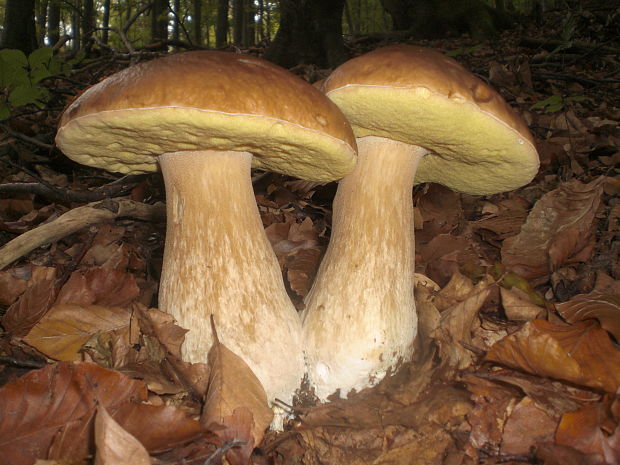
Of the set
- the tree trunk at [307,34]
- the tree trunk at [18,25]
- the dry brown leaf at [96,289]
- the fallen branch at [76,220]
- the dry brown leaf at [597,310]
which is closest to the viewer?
the dry brown leaf at [597,310]

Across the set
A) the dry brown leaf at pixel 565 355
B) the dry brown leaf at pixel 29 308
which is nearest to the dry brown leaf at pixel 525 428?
the dry brown leaf at pixel 565 355

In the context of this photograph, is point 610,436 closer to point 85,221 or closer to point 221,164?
point 221,164

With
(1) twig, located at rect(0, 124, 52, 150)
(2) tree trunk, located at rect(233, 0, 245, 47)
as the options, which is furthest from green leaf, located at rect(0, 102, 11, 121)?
(2) tree trunk, located at rect(233, 0, 245, 47)

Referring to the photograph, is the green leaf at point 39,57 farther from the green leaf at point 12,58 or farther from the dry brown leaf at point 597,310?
the dry brown leaf at point 597,310

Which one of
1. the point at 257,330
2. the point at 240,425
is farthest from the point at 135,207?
the point at 240,425

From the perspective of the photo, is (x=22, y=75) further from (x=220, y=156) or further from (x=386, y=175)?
(x=386, y=175)
